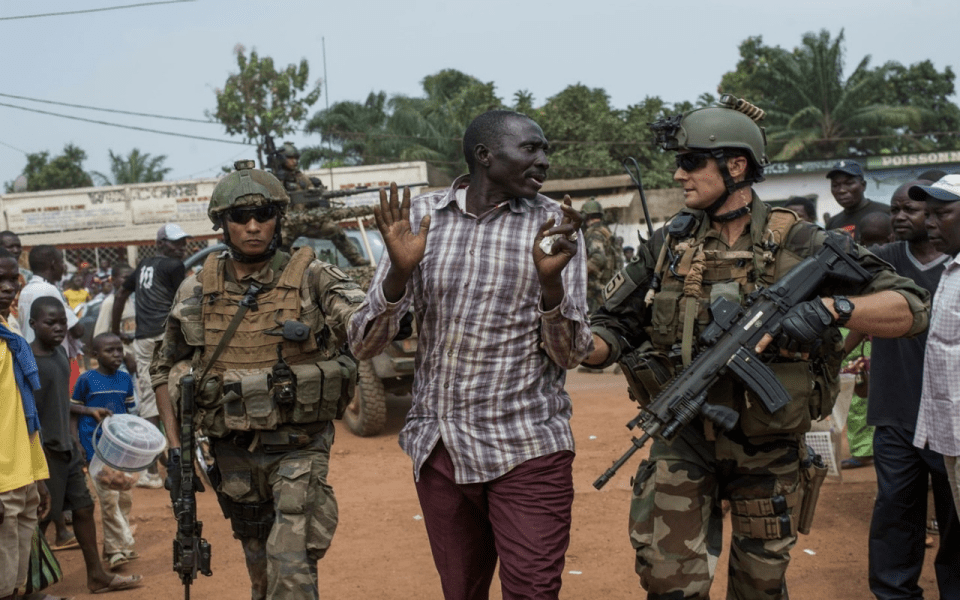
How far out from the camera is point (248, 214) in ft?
13.1

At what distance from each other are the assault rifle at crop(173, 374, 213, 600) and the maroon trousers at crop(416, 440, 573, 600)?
3.55 feet

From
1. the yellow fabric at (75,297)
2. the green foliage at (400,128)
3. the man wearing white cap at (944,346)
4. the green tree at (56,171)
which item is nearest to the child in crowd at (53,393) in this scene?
the man wearing white cap at (944,346)

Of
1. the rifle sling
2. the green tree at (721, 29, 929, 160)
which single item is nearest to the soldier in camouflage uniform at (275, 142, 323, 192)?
the rifle sling

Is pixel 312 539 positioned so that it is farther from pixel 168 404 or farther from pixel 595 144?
pixel 595 144

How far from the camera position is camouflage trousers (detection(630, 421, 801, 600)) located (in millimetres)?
3424

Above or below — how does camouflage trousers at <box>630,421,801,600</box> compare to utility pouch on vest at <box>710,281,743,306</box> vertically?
below

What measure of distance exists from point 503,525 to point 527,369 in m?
0.54

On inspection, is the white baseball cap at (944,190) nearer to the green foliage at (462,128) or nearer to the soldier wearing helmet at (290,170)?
the soldier wearing helmet at (290,170)

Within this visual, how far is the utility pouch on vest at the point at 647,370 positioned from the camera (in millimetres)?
3602

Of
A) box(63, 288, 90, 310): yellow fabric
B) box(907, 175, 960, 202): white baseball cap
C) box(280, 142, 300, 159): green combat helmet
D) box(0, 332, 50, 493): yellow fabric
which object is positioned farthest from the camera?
box(63, 288, 90, 310): yellow fabric

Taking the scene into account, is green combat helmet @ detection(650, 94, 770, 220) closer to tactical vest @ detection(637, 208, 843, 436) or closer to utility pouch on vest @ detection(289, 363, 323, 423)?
tactical vest @ detection(637, 208, 843, 436)

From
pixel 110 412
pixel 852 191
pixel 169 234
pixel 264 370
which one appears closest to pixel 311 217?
pixel 169 234

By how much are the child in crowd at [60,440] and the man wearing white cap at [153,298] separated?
98.4 inches

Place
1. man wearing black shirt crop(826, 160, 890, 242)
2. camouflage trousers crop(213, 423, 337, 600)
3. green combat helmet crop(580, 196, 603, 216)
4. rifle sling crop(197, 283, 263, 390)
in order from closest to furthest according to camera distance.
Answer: camouflage trousers crop(213, 423, 337, 600), rifle sling crop(197, 283, 263, 390), man wearing black shirt crop(826, 160, 890, 242), green combat helmet crop(580, 196, 603, 216)
